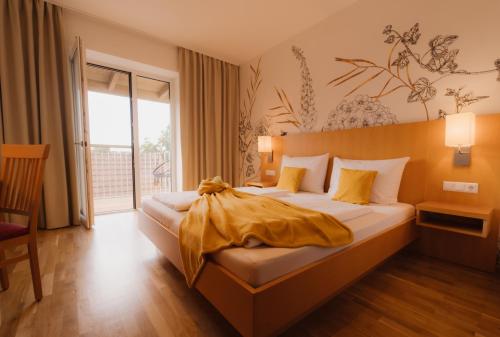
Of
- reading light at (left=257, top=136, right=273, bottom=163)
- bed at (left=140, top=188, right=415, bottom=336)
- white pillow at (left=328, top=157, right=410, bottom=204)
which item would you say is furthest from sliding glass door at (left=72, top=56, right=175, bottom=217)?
white pillow at (left=328, top=157, right=410, bottom=204)

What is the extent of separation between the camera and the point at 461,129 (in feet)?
5.90

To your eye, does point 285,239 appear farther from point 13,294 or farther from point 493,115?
point 493,115

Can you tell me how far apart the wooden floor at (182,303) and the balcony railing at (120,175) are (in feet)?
6.93

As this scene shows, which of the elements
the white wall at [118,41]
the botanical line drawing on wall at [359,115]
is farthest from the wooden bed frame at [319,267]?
the white wall at [118,41]

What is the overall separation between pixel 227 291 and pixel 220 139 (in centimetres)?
349

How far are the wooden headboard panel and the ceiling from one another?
5.00 feet

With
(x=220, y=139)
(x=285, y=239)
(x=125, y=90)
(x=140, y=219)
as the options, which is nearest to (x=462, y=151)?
(x=285, y=239)

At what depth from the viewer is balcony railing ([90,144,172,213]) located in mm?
3971

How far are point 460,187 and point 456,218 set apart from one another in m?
0.30

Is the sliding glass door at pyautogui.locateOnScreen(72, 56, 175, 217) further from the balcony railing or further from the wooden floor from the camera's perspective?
the wooden floor

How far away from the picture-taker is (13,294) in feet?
4.98

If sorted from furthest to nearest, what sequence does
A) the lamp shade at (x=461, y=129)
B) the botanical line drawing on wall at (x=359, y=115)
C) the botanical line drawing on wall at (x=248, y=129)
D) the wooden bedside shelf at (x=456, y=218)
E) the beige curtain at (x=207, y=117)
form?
1. the botanical line drawing on wall at (x=248, y=129)
2. the beige curtain at (x=207, y=117)
3. the botanical line drawing on wall at (x=359, y=115)
4. the lamp shade at (x=461, y=129)
5. the wooden bedside shelf at (x=456, y=218)

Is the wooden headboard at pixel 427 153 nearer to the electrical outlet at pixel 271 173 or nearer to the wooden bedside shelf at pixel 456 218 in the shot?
the wooden bedside shelf at pixel 456 218

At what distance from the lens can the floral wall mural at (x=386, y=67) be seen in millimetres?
1902
